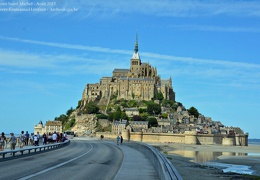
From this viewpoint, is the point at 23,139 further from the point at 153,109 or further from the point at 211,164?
the point at 153,109

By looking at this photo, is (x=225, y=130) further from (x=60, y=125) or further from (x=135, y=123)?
(x=60, y=125)

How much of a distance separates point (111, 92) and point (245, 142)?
5478 cm

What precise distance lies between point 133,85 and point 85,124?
912 inches

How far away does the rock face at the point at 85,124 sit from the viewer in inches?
5221

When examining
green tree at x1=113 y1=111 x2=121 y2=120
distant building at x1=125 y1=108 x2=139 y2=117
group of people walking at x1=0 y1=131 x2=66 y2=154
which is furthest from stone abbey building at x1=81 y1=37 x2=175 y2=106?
group of people walking at x1=0 y1=131 x2=66 y2=154

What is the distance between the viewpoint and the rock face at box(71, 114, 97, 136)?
133 metres

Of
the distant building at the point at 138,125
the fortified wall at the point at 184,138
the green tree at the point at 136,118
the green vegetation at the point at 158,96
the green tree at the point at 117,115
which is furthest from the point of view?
the green vegetation at the point at 158,96

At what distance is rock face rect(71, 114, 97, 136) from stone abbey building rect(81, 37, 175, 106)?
13.5 metres

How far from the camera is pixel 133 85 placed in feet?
487

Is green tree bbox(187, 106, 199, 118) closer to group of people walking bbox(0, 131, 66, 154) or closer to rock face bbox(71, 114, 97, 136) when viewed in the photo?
rock face bbox(71, 114, 97, 136)

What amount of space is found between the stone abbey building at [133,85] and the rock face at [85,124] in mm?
13501

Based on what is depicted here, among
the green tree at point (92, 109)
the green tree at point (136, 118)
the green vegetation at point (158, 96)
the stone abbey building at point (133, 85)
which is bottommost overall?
the green tree at point (136, 118)

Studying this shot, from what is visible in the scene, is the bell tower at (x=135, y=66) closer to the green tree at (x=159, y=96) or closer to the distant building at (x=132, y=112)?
the green tree at (x=159, y=96)

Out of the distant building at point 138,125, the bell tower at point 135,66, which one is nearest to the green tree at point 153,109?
the distant building at point 138,125
